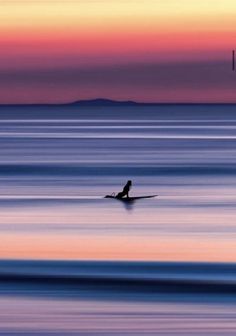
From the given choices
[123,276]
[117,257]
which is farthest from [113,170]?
[123,276]

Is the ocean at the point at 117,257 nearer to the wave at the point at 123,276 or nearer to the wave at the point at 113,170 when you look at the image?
the wave at the point at 123,276

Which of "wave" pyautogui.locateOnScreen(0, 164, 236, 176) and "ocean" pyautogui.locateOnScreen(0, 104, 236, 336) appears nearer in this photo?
"ocean" pyautogui.locateOnScreen(0, 104, 236, 336)

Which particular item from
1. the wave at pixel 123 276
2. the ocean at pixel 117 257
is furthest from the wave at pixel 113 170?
the wave at pixel 123 276

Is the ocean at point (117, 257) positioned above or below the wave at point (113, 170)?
below

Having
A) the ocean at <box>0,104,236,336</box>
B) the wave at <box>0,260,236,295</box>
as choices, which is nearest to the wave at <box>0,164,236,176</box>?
the ocean at <box>0,104,236,336</box>

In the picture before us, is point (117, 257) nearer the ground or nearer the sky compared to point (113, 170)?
nearer the ground

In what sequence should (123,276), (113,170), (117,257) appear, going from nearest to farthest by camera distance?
(123,276), (117,257), (113,170)

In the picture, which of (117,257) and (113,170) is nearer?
(117,257)

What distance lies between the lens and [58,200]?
95.3 feet

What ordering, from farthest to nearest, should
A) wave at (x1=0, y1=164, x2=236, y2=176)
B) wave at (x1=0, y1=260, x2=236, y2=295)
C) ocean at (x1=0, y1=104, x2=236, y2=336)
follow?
wave at (x1=0, y1=164, x2=236, y2=176), wave at (x1=0, y1=260, x2=236, y2=295), ocean at (x1=0, y1=104, x2=236, y2=336)

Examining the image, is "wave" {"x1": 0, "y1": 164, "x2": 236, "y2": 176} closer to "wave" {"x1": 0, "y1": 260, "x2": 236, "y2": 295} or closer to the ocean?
the ocean

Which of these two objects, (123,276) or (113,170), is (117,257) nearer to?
(123,276)

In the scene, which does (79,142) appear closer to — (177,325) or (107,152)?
(107,152)

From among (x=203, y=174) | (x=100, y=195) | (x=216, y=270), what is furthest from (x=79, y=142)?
(x=216, y=270)
